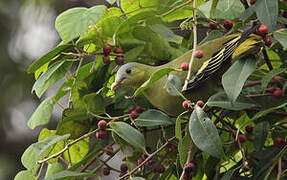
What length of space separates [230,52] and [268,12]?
0.34ft

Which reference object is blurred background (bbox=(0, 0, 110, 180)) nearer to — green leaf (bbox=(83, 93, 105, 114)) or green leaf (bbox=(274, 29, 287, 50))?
green leaf (bbox=(83, 93, 105, 114))

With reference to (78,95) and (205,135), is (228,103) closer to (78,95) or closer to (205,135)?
(205,135)

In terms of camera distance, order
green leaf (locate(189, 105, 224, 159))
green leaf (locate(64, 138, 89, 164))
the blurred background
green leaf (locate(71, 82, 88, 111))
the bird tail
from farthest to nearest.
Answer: the blurred background < green leaf (locate(64, 138, 89, 164)) < green leaf (locate(71, 82, 88, 111)) < the bird tail < green leaf (locate(189, 105, 224, 159))

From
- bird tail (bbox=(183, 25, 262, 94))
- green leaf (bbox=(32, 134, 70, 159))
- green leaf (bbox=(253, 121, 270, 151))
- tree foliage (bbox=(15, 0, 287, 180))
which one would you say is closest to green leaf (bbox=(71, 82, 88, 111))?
tree foliage (bbox=(15, 0, 287, 180))

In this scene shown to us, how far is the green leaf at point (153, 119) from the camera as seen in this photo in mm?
876

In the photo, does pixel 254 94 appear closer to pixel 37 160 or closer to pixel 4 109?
pixel 37 160

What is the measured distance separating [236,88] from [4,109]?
8.52ft

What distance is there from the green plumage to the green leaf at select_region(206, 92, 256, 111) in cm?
8

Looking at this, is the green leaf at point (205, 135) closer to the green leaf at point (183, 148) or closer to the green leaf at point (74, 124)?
the green leaf at point (183, 148)

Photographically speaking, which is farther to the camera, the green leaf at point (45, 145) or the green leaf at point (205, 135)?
the green leaf at point (45, 145)

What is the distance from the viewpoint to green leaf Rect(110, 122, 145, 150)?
837 millimetres

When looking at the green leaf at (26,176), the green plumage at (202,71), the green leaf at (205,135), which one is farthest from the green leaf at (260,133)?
the green leaf at (26,176)

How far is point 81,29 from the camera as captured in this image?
36.4 inches

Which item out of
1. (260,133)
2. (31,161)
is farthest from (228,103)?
(31,161)
